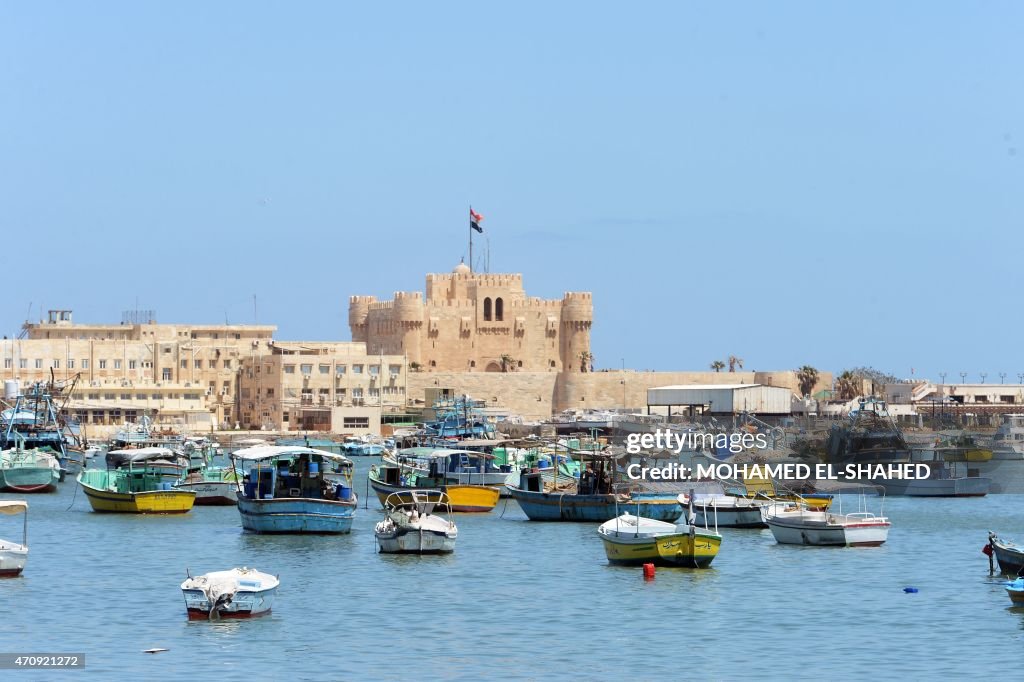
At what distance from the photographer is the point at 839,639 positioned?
25.6 meters

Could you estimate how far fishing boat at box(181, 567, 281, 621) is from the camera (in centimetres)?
2541

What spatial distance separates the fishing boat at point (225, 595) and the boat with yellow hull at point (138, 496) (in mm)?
20420

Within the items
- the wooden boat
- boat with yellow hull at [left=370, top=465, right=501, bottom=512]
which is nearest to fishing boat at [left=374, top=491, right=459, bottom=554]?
boat with yellow hull at [left=370, top=465, right=501, bottom=512]

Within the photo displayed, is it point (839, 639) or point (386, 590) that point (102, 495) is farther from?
point (839, 639)

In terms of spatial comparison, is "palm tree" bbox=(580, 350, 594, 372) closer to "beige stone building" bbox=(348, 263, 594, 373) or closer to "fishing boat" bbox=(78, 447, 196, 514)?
"beige stone building" bbox=(348, 263, 594, 373)

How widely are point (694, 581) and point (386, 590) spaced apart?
5.25m

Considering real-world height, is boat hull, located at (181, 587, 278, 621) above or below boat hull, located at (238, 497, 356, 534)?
below

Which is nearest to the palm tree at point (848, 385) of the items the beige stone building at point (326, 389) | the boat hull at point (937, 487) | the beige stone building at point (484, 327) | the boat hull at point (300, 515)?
the beige stone building at point (484, 327)

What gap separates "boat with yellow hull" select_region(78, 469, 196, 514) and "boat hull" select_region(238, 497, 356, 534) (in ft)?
26.8

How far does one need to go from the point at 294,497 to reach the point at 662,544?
8.86 m

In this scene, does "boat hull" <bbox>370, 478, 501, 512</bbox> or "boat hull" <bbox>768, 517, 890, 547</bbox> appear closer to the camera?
"boat hull" <bbox>768, 517, 890, 547</bbox>

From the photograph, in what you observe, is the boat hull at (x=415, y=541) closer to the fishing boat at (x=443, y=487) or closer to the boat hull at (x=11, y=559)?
the boat hull at (x=11, y=559)

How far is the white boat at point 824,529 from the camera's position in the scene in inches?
1480

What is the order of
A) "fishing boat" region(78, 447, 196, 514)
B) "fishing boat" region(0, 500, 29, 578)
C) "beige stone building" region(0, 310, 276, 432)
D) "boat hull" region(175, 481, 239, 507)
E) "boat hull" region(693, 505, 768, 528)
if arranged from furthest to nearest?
"beige stone building" region(0, 310, 276, 432) → "boat hull" region(175, 481, 239, 507) → "fishing boat" region(78, 447, 196, 514) → "boat hull" region(693, 505, 768, 528) → "fishing boat" region(0, 500, 29, 578)
